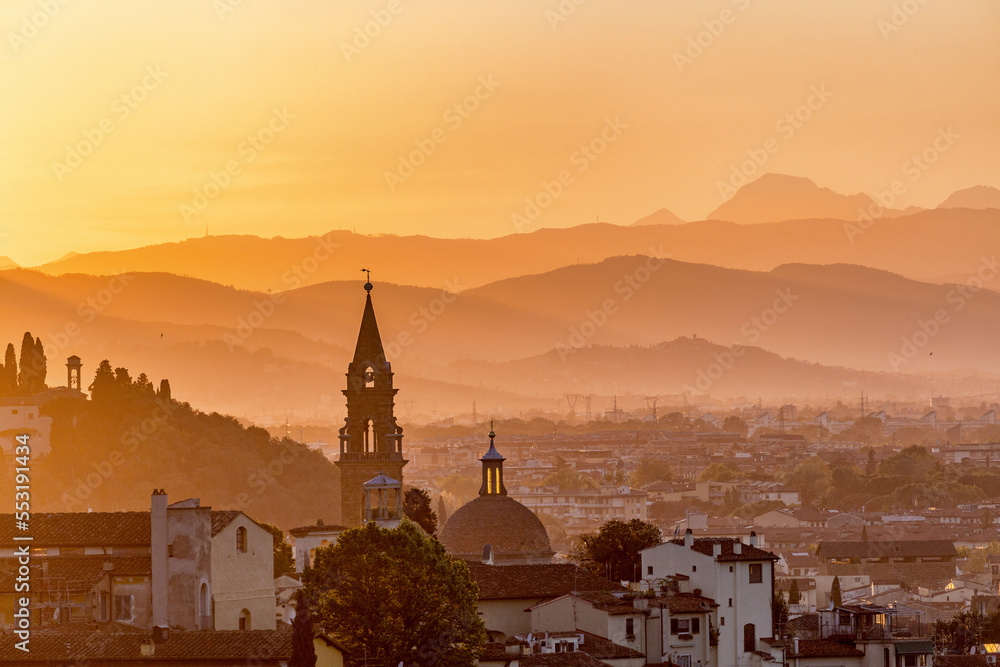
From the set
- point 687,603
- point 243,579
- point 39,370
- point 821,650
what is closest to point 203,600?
point 243,579

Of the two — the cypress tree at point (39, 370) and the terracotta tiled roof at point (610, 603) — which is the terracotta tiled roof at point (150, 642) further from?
the cypress tree at point (39, 370)

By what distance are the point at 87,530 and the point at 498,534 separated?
20.7 meters

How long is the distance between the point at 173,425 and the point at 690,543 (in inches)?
4310

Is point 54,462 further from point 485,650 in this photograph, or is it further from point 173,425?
point 485,650

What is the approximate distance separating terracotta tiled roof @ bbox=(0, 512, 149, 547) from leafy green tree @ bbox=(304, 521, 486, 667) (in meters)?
4.96

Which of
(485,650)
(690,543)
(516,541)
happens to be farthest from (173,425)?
(485,650)

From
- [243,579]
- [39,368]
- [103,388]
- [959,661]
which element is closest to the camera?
[243,579]

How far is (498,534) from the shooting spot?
247ft

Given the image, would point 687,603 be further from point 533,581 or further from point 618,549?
point 618,549

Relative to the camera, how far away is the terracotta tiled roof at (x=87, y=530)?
56.6m

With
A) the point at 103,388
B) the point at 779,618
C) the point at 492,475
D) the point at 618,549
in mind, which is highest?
the point at 103,388

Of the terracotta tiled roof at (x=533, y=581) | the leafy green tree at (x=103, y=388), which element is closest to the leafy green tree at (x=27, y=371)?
the leafy green tree at (x=103, y=388)

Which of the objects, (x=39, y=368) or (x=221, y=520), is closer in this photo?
(x=221, y=520)

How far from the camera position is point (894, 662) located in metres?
62.3
